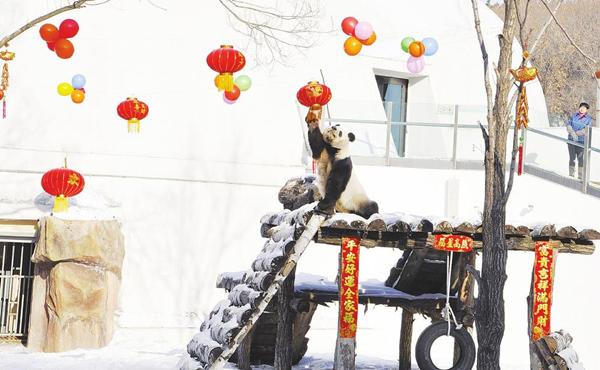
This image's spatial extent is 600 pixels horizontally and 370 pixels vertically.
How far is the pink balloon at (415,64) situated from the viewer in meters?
16.5

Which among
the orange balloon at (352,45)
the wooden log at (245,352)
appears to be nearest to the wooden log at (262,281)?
the wooden log at (245,352)

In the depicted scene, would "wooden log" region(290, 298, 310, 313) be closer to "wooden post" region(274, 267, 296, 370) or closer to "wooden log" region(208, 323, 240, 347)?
"wooden post" region(274, 267, 296, 370)

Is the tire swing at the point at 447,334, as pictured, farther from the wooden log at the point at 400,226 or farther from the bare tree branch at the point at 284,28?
the bare tree branch at the point at 284,28

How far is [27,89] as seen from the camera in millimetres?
15164

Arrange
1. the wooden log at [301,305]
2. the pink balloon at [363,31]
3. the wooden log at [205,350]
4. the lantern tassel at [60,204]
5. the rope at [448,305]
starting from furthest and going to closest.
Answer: the pink balloon at [363,31] → the lantern tassel at [60,204] → the wooden log at [301,305] → the rope at [448,305] → the wooden log at [205,350]

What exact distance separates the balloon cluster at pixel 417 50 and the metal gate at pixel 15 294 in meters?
7.29

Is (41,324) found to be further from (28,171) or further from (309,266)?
(309,266)

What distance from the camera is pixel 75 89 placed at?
589 inches

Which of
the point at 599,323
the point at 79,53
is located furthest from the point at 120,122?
the point at 599,323

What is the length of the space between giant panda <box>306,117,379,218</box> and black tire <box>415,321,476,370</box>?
1.55m

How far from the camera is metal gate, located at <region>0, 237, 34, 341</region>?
14.5 metres

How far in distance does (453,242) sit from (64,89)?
7.83 m

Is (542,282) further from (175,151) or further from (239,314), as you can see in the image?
(175,151)

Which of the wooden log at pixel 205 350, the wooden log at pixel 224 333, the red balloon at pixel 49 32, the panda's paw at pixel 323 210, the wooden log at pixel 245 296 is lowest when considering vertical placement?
the wooden log at pixel 205 350
